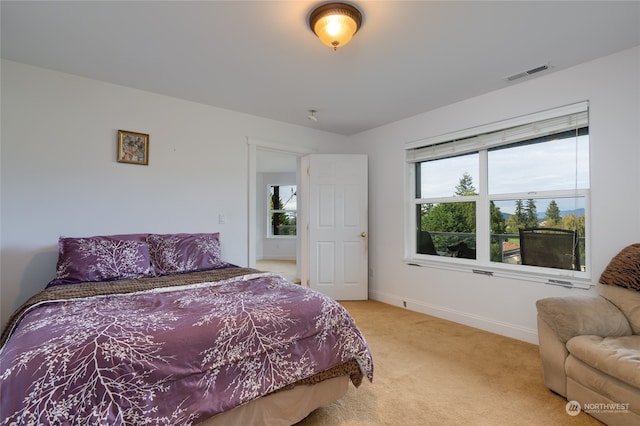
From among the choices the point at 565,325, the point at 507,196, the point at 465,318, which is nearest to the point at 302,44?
the point at 507,196

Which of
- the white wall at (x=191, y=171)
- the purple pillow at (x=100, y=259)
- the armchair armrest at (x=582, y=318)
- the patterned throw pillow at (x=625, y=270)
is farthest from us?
the white wall at (x=191, y=171)

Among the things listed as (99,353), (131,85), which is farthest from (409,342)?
(131,85)

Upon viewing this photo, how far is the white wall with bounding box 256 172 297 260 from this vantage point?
7816 millimetres

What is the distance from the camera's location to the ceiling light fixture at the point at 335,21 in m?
1.76

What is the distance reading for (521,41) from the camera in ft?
7.03

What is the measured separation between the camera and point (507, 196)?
301 cm

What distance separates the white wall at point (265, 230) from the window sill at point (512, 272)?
4.52 m

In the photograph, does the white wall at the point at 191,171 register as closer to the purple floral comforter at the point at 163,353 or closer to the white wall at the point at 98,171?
the white wall at the point at 98,171

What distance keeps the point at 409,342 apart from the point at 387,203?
188cm

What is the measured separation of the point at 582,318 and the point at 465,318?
1465 millimetres

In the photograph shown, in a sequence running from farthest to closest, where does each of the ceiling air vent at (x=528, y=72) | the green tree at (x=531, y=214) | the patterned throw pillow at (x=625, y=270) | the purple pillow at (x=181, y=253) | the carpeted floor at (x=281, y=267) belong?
the carpeted floor at (x=281, y=267), the green tree at (x=531, y=214), the purple pillow at (x=181, y=253), the ceiling air vent at (x=528, y=72), the patterned throw pillow at (x=625, y=270)

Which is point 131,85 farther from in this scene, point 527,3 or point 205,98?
point 527,3

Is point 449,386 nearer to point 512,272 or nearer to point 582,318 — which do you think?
point 582,318

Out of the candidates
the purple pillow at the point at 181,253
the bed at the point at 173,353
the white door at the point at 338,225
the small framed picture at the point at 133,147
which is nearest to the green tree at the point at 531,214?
the white door at the point at 338,225
